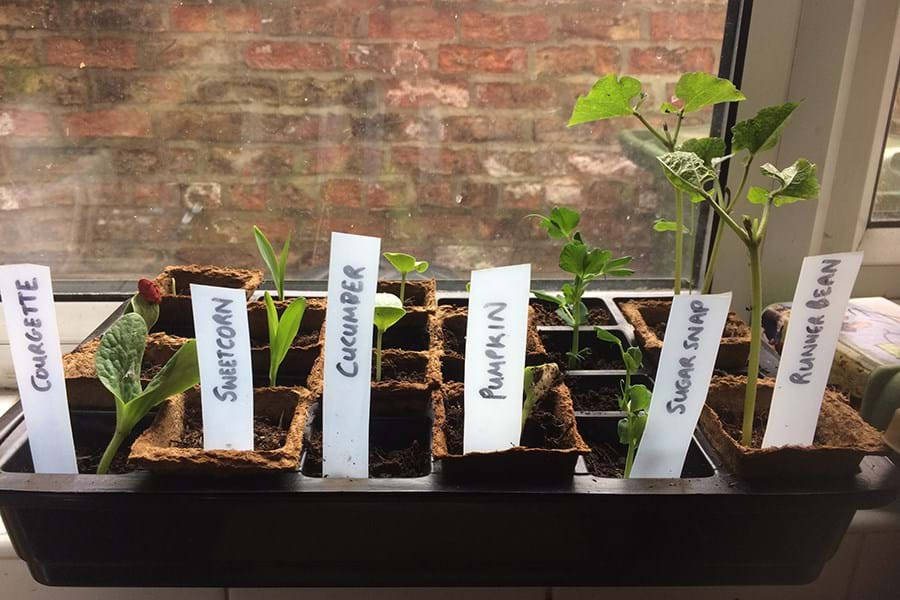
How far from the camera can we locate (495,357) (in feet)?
1.98

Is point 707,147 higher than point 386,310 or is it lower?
higher

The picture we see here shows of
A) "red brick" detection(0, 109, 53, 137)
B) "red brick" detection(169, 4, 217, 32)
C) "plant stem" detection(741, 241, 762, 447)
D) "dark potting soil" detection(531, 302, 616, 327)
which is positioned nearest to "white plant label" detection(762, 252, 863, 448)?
"plant stem" detection(741, 241, 762, 447)

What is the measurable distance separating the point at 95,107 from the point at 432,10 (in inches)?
16.1

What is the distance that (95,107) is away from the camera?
897 mm

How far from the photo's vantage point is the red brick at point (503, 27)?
88 centimetres

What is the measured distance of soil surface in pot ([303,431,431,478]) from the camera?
0.67 metres

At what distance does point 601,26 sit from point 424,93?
0.22 metres

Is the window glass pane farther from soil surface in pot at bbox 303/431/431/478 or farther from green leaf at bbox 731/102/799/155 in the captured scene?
soil surface in pot at bbox 303/431/431/478

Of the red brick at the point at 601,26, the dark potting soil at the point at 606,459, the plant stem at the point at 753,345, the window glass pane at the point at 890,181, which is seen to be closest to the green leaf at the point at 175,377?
the dark potting soil at the point at 606,459

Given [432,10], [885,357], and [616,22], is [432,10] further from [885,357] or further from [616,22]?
[885,357]

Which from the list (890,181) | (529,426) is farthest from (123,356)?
(890,181)

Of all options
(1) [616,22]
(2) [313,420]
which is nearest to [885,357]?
(1) [616,22]

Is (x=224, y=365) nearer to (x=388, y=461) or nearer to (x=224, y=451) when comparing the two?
(x=224, y=451)

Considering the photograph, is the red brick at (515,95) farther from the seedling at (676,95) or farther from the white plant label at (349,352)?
the white plant label at (349,352)
